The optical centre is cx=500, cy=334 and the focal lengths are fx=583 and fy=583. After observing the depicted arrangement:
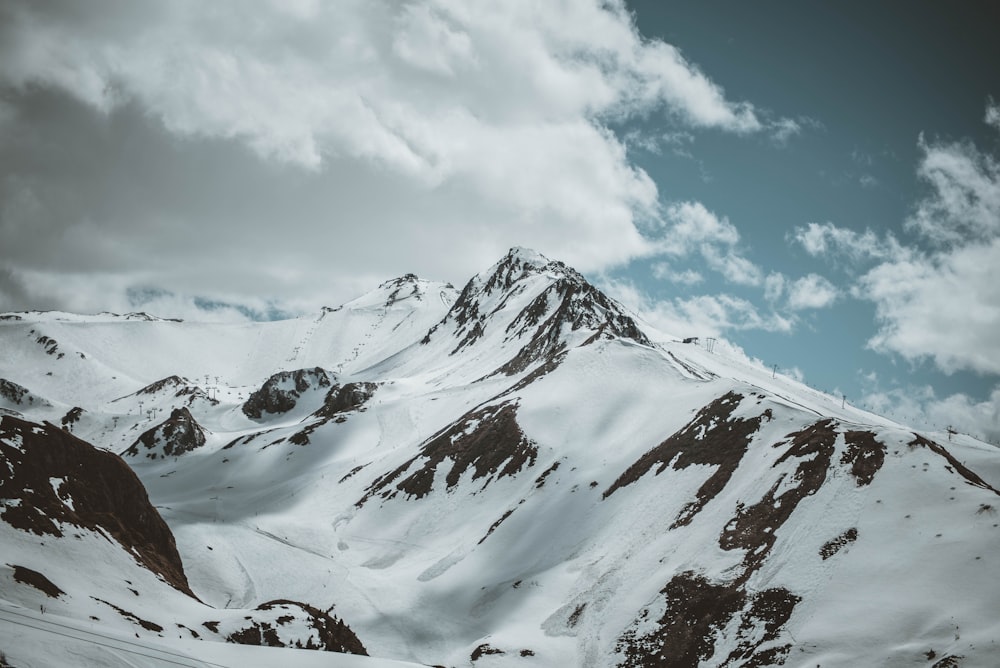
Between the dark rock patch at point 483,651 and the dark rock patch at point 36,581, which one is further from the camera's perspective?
the dark rock patch at point 483,651

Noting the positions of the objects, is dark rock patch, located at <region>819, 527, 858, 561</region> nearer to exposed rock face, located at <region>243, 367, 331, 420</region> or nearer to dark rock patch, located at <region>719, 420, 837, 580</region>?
dark rock patch, located at <region>719, 420, 837, 580</region>

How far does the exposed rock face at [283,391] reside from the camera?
6900 inches

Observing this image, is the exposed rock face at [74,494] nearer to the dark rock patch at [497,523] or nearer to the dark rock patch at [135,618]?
the dark rock patch at [135,618]

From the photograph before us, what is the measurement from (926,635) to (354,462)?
9526cm

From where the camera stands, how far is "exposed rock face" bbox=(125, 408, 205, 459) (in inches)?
5536

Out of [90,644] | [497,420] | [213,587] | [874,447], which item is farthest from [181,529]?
[874,447]

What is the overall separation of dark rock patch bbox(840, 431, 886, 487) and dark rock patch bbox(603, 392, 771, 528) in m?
10.7

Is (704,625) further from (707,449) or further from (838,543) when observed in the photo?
(707,449)

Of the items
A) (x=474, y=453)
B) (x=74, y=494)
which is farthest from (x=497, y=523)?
(x=74, y=494)

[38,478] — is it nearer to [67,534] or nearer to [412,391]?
[67,534]

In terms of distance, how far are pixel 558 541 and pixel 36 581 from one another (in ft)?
152

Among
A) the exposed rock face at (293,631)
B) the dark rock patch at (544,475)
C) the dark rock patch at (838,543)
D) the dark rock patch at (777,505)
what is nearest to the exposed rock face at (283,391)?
the dark rock patch at (544,475)

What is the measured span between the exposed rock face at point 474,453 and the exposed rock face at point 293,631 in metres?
46.5

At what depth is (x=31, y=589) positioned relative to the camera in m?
24.5
